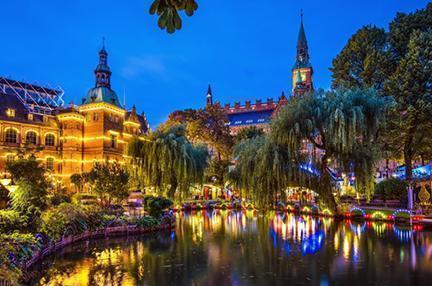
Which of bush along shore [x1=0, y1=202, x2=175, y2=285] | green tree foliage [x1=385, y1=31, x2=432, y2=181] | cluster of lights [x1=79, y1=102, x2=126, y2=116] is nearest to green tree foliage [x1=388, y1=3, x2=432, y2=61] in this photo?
green tree foliage [x1=385, y1=31, x2=432, y2=181]

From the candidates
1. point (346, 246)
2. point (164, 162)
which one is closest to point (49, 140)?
point (164, 162)

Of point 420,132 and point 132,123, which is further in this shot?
point 132,123

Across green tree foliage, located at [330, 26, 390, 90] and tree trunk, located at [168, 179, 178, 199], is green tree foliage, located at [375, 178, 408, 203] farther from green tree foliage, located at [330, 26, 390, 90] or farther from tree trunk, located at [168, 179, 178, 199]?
tree trunk, located at [168, 179, 178, 199]

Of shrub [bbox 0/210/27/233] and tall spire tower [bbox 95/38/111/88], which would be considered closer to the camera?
shrub [bbox 0/210/27/233]

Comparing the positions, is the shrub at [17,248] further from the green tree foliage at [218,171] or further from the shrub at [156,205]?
the green tree foliage at [218,171]

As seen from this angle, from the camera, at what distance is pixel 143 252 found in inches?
642

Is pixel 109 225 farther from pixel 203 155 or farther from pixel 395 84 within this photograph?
pixel 395 84

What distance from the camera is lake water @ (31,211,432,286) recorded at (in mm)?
11492

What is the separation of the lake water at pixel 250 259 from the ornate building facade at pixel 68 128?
31.7 meters

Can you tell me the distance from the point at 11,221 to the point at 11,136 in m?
39.4

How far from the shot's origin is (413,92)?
28344mm

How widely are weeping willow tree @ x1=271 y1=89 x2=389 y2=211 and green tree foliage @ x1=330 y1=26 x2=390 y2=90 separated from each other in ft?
32.9

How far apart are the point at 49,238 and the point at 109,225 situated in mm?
6034

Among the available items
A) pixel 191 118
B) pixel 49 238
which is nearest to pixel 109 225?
pixel 49 238
